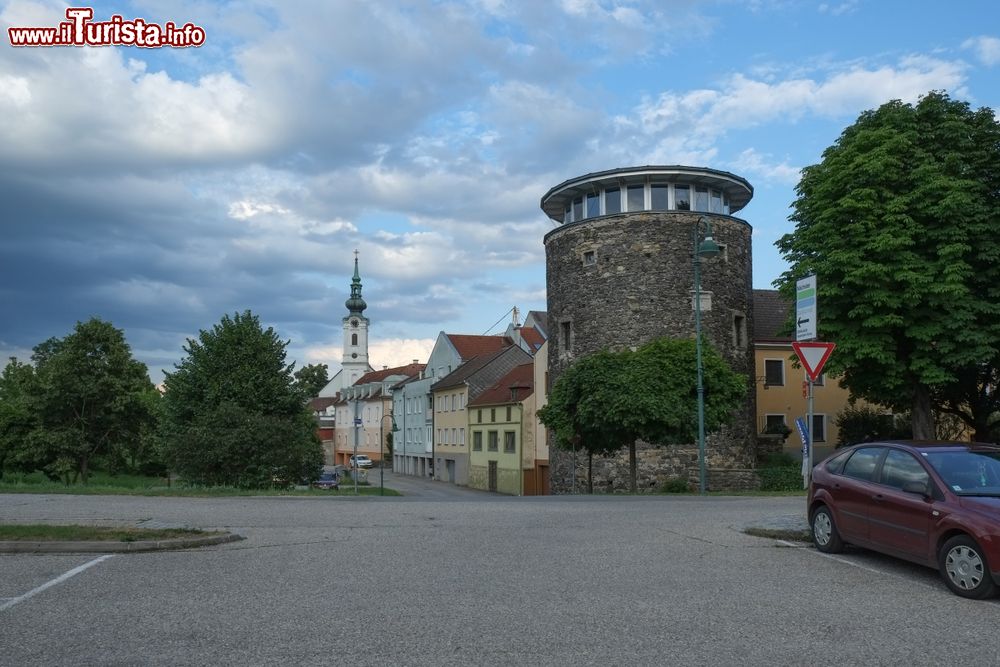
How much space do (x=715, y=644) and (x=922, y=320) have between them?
82.9 feet

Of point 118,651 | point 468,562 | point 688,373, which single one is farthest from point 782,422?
point 118,651

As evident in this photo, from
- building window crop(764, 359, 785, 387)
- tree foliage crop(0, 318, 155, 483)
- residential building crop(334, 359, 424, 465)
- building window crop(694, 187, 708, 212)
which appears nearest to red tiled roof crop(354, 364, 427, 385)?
residential building crop(334, 359, 424, 465)

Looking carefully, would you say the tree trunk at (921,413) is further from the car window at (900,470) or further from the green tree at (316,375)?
the green tree at (316,375)

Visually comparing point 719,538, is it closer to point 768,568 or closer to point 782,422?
point 768,568

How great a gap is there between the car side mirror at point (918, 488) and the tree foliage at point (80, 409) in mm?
49545

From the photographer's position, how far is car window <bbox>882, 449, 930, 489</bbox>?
9.48 meters

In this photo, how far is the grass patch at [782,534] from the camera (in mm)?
12125

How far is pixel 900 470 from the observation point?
32.2ft

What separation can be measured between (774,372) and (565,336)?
49.5 feet

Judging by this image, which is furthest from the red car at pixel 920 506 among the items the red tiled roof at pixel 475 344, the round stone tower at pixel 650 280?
the red tiled roof at pixel 475 344

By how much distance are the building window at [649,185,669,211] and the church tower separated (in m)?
98.8

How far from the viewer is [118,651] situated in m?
6.28

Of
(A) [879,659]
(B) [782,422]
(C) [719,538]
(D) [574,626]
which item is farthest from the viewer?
(B) [782,422]

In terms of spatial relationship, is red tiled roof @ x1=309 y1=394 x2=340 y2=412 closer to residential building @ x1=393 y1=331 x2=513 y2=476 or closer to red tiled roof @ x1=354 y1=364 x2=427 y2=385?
red tiled roof @ x1=354 y1=364 x2=427 y2=385
